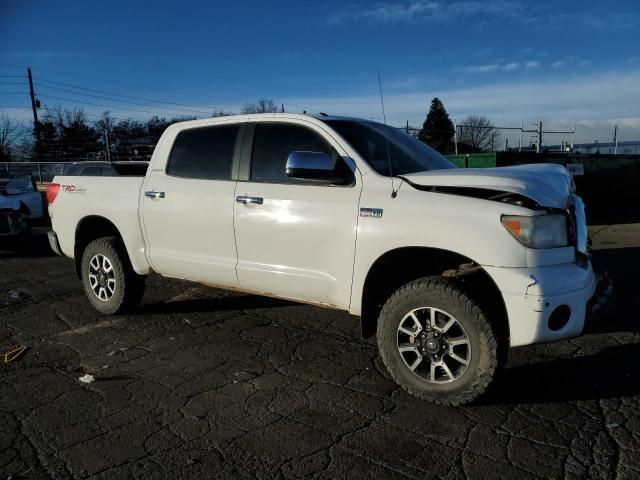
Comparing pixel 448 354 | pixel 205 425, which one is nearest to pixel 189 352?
pixel 205 425

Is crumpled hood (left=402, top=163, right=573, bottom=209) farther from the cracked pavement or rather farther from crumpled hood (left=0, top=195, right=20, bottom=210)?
crumpled hood (left=0, top=195, right=20, bottom=210)

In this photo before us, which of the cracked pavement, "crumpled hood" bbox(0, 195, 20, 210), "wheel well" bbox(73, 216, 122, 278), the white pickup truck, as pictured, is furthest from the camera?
"crumpled hood" bbox(0, 195, 20, 210)

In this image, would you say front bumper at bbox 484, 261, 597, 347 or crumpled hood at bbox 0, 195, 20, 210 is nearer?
front bumper at bbox 484, 261, 597, 347

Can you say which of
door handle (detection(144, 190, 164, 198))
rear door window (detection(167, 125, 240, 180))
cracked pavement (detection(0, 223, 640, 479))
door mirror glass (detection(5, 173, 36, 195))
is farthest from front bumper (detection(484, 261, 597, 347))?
door mirror glass (detection(5, 173, 36, 195))

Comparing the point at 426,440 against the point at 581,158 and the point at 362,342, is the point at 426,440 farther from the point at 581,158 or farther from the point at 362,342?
the point at 581,158

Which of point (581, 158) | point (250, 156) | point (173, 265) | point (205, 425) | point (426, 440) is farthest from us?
point (581, 158)

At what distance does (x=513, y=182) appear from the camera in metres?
3.22

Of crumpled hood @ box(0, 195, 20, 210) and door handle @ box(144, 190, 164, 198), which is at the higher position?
door handle @ box(144, 190, 164, 198)

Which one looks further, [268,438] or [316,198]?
[316,198]

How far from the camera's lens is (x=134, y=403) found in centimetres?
352

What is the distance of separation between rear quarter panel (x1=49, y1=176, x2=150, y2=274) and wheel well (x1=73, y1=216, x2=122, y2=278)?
5 centimetres

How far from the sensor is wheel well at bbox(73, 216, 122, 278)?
221 inches

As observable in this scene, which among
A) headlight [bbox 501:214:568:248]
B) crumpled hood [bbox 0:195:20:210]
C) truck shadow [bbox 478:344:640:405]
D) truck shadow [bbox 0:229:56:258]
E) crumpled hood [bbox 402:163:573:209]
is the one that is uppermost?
crumpled hood [bbox 402:163:573:209]

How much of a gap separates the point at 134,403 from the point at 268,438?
1040 mm
